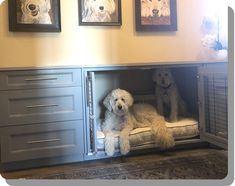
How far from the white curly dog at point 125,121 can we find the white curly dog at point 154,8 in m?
0.76

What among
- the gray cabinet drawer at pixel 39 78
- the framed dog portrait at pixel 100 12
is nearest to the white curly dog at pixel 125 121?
the gray cabinet drawer at pixel 39 78

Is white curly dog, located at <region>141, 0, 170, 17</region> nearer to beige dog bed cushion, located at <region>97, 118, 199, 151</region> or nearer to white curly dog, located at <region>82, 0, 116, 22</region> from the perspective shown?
white curly dog, located at <region>82, 0, 116, 22</region>

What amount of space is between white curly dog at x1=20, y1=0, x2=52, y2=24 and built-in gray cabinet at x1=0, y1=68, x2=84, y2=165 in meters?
0.52

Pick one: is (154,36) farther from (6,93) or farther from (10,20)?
(6,93)

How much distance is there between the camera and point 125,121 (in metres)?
2.33

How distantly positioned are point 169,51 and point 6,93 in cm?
146

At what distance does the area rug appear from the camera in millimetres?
1853

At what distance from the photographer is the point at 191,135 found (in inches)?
93.9

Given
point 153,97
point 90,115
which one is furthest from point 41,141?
point 153,97

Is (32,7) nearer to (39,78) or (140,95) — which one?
(39,78)

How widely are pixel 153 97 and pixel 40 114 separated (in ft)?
3.42

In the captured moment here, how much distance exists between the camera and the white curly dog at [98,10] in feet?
8.05

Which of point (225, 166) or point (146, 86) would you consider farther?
point (146, 86)
